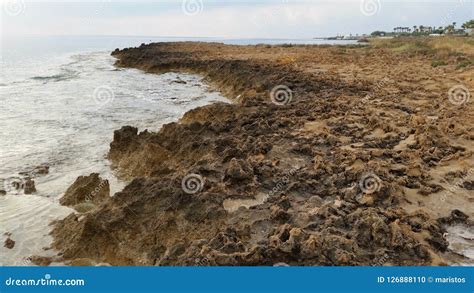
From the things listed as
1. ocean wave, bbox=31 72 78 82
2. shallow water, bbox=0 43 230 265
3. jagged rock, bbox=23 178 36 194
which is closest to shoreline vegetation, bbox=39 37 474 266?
shallow water, bbox=0 43 230 265

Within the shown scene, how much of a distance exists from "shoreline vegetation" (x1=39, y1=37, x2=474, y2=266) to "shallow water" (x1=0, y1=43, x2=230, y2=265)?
52 cm

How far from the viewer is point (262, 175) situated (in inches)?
295

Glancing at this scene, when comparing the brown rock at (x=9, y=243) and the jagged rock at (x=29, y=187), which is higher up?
the jagged rock at (x=29, y=187)

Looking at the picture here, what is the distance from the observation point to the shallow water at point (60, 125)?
714cm

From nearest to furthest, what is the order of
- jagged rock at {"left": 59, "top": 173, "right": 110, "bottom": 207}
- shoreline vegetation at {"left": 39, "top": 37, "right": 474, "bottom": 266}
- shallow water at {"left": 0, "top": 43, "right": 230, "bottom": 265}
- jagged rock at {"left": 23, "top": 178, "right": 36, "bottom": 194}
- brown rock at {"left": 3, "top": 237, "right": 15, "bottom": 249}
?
shoreline vegetation at {"left": 39, "top": 37, "right": 474, "bottom": 266} < brown rock at {"left": 3, "top": 237, "right": 15, "bottom": 249} < shallow water at {"left": 0, "top": 43, "right": 230, "bottom": 265} < jagged rock at {"left": 59, "top": 173, "right": 110, "bottom": 207} < jagged rock at {"left": 23, "top": 178, "right": 36, "bottom": 194}

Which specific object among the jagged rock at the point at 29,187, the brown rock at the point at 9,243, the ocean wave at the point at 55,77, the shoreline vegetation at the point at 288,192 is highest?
the shoreline vegetation at the point at 288,192

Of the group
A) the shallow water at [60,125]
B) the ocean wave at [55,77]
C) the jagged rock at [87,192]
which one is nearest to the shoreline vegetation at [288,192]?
the jagged rock at [87,192]

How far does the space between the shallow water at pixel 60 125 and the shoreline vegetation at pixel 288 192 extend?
1.70ft

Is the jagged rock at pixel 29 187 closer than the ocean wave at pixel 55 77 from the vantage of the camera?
Yes

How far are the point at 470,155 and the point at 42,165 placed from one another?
961cm

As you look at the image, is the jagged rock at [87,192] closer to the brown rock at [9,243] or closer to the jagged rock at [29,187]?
the jagged rock at [29,187]

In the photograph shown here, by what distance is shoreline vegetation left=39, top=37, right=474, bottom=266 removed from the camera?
5016 millimetres

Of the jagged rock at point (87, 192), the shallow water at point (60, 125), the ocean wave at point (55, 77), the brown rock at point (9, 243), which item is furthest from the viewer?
the ocean wave at point (55, 77)

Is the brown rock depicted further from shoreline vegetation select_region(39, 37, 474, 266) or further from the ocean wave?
the ocean wave
